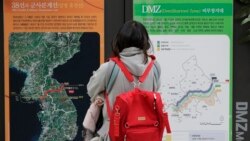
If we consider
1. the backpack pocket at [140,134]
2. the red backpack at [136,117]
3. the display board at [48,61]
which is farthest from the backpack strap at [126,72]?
the display board at [48,61]

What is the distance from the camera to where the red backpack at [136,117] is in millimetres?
3361

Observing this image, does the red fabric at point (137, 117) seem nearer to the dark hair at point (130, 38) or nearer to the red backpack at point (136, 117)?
the red backpack at point (136, 117)

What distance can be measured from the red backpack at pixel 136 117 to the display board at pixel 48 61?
1.86 m

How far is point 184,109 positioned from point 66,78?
1278mm

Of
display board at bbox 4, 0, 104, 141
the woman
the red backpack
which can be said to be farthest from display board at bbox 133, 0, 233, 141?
the red backpack

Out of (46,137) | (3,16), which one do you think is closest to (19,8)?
(3,16)

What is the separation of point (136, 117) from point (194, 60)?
6.92ft

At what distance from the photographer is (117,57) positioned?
11.7ft

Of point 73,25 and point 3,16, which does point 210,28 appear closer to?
point 73,25

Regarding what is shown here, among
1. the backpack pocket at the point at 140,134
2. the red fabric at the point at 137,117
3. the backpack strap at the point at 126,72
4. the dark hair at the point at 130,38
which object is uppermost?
the dark hair at the point at 130,38

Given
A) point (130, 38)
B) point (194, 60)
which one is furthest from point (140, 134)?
point (194, 60)

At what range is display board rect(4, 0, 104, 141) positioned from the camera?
208 inches

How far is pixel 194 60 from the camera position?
536 cm

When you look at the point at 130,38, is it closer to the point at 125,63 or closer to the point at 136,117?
the point at 125,63
